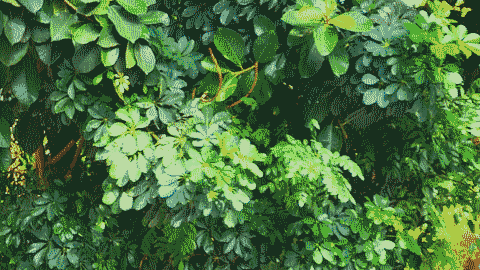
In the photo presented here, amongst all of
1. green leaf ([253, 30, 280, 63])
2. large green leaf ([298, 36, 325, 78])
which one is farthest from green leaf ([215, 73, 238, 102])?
large green leaf ([298, 36, 325, 78])

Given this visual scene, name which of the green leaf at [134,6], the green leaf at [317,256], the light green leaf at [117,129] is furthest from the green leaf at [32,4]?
the green leaf at [317,256]

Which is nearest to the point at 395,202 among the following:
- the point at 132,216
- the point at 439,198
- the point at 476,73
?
the point at 439,198

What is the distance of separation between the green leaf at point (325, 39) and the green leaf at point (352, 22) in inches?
1.2

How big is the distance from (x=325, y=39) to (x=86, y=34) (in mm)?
783

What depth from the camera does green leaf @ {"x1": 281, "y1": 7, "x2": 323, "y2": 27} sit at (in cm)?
112

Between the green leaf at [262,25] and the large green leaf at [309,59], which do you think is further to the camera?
the green leaf at [262,25]

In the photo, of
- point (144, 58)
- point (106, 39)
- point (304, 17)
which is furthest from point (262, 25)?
point (106, 39)

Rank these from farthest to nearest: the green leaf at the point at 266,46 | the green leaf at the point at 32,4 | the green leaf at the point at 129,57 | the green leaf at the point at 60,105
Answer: the green leaf at the point at 266,46 → the green leaf at the point at 60,105 → the green leaf at the point at 129,57 → the green leaf at the point at 32,4

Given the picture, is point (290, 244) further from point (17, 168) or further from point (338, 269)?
point (17, 168)

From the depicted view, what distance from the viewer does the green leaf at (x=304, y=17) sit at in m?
1.12

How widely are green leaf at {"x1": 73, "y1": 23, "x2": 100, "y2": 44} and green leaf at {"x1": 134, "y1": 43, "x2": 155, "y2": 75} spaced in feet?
0.43

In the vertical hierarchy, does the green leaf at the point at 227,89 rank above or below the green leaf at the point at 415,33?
below

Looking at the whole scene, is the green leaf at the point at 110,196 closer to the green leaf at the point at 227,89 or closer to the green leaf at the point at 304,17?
the green leaf at the point at 227,89

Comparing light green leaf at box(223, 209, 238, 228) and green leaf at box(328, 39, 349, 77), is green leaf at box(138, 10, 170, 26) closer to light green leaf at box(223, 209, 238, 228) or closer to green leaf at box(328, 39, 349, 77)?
green leaf at box(328, 39, 349, 77)
